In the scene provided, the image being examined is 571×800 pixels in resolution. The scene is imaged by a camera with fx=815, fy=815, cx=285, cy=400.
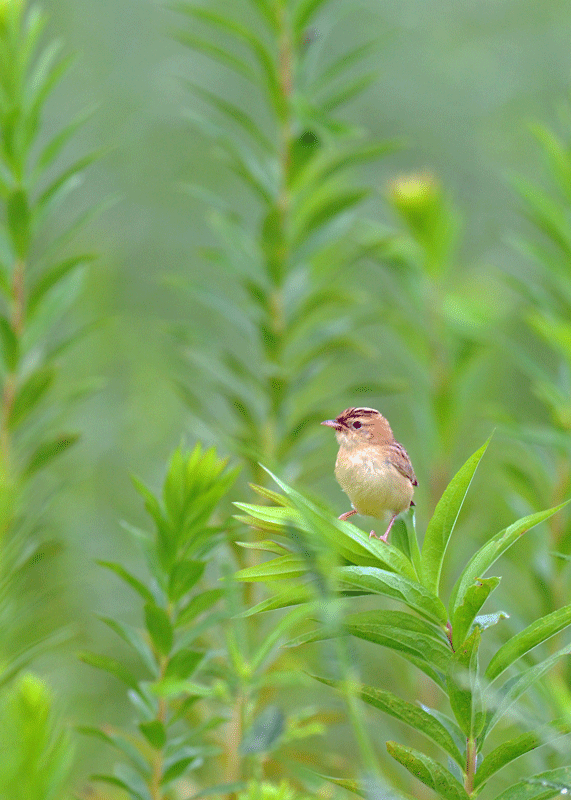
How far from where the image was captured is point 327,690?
35.3 inches

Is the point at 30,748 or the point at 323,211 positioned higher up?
the point at 323,211

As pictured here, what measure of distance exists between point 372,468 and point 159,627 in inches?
6.2

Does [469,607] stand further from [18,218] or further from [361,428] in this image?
[18,218]

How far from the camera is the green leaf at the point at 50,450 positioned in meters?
0.63

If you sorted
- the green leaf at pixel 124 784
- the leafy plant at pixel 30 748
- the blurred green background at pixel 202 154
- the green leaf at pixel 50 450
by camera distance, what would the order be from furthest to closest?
the blurred green background at pixel 202 154 → the green leaf at pixel 50 450 → the green leaf at pixel 124 784 → the leafy plant at pixel 30 748

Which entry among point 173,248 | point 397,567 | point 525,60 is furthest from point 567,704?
point 525,60

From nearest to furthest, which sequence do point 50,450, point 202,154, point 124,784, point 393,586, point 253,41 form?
point 393,586
point 124,784
point 50,450
point 253,41
point 202,154

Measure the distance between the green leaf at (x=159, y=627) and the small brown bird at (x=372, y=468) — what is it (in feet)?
0.40

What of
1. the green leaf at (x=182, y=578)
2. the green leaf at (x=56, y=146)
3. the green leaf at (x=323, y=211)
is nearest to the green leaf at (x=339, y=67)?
the green leaf at (x=323, y=211)

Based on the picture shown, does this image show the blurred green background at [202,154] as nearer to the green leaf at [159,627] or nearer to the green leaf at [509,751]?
the green leaf at [159,627]

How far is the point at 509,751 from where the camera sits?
14.1 inches

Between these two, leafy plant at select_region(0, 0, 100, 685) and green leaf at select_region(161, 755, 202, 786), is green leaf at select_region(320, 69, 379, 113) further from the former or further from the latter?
green leaf at select_region(161, 755, 202, 786)

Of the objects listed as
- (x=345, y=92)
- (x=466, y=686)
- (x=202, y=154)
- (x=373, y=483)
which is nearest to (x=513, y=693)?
(x=466, y=686)

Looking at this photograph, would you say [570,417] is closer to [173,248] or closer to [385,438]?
[385,438]
